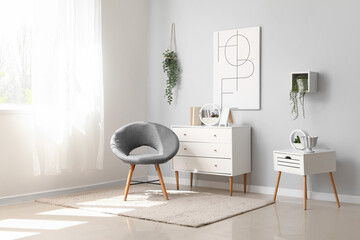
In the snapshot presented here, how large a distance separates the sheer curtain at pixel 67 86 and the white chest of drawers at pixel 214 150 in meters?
0.86

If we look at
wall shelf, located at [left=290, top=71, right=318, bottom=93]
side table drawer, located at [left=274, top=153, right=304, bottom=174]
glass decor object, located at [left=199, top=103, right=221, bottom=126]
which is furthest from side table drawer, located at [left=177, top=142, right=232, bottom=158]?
wall shelf, located at [left=290, top=71, right=318, bottom=93]

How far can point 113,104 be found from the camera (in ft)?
17.0

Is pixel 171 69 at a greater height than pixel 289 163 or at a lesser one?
greater

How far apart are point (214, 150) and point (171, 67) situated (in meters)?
1.18

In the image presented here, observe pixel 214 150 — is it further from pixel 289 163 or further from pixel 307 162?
pixel 307 162

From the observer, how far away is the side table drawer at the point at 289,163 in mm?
3916

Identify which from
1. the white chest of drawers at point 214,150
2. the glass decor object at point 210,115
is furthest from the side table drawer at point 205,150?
the glass decor object at point 210,115

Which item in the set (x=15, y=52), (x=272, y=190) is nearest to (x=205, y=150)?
(x=272, y=190)

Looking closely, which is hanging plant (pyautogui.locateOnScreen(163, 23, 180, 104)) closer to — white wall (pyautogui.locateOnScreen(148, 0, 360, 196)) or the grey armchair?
white wall (pyautogui.locateOnScreen(148, 0, 360, 196))

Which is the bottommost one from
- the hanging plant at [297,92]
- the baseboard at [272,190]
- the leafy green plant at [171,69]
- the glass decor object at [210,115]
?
the baseboard at [272,190]

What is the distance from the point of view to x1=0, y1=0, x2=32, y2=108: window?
416 cm

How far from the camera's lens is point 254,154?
475cm

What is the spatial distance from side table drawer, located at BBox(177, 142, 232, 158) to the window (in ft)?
5.15

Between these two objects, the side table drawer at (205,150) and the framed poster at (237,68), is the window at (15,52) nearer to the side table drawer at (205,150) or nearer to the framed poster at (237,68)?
the side table drawer at (205,150)
